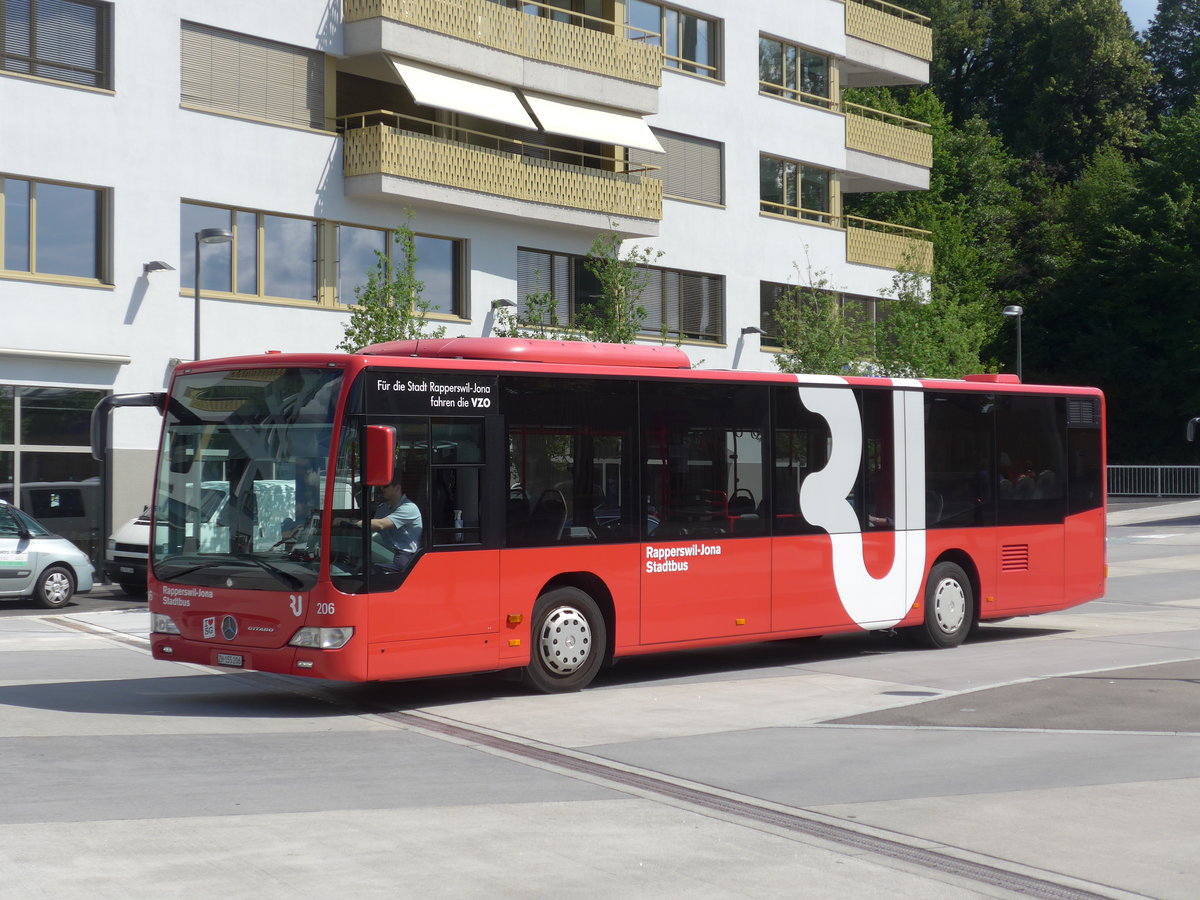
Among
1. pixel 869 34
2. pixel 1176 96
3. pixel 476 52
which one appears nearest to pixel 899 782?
pixel 476 52

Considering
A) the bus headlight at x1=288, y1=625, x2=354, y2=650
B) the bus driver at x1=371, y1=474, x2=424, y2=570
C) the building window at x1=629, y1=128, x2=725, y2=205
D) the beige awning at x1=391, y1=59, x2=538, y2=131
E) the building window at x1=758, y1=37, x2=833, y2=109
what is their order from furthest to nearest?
1. the building window at x1=758, y1=37, x2=833, y2=109
2. the building window at x1=629, y1=128, x2=725, y2=205
3. the beige awning at x1=391, y1=59, x2=538, y2=131
4. the bus driver at x1=371, y1=474, x2=424, y2=570
5. the bus headlight at x1=288, y1=625, x2=354, y2=650

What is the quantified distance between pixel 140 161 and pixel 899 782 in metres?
22.4

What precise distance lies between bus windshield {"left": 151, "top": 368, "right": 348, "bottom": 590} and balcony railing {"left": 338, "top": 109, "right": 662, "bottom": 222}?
61.1ft

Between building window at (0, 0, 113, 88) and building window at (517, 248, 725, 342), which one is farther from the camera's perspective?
building window at (517, 248, 725, 342)

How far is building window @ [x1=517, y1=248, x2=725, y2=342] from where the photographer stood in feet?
115

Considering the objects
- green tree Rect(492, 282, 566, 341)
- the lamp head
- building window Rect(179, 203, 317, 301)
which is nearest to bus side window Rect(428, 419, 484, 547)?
the lamp head

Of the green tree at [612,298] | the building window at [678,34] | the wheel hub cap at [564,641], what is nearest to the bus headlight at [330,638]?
the wheel hub cap at [564,641]

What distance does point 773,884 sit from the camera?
6.83 metres

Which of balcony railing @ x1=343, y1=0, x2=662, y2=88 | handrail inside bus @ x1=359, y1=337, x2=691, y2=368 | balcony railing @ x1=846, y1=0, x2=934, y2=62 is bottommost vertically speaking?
handrail inside bus @ x1=359, y1=337, x2=691, y2=368

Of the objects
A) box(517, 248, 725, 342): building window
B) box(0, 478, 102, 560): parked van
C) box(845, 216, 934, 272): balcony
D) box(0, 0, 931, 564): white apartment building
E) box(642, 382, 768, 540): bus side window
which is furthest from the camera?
box(845, 216, 934, 272): balcony

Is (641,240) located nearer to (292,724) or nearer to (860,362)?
(860,362)

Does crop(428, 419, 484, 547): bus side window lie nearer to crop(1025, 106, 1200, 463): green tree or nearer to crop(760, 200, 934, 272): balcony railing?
crop(760, 200, 934, 272): balcony railing

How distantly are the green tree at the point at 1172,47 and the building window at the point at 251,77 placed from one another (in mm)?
55483

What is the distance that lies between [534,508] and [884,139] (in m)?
34.1
